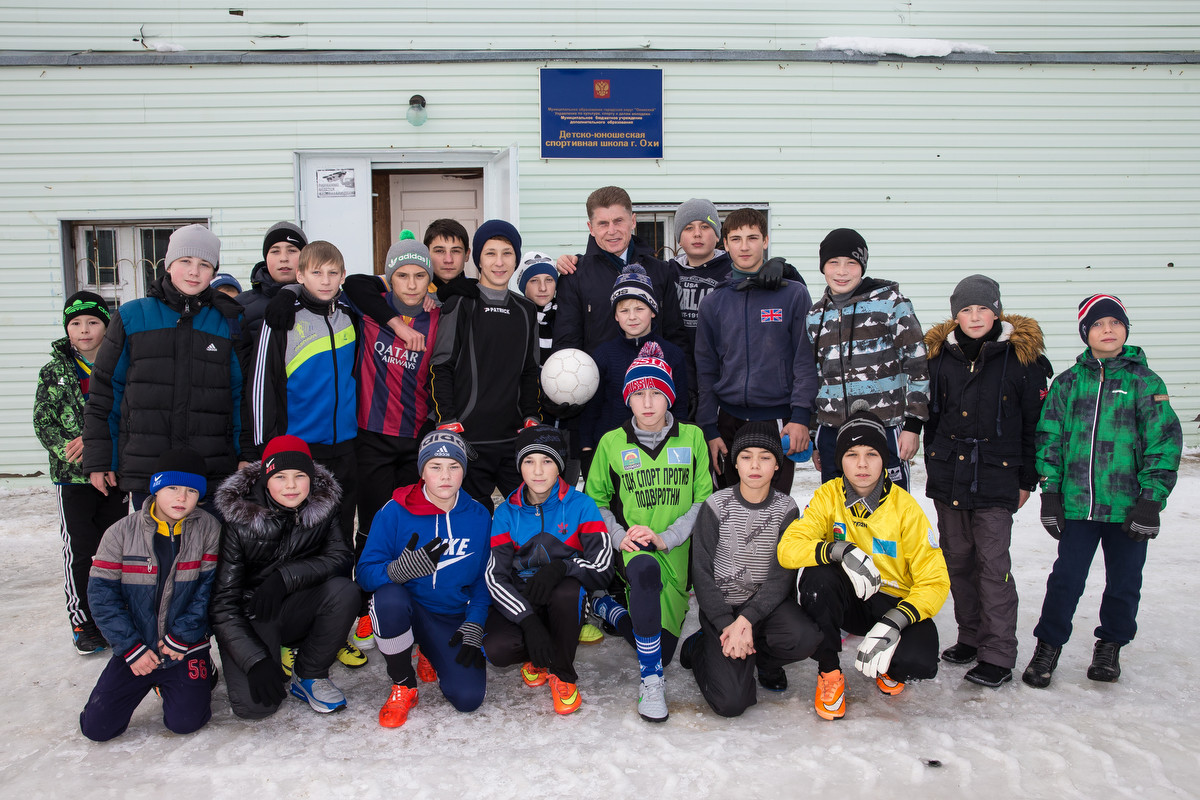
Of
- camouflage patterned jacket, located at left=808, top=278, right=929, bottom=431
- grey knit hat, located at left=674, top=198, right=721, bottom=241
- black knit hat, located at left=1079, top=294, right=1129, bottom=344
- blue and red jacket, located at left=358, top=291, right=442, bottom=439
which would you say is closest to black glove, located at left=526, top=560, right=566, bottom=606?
blue and red jacket, located at left=358, top=291, right=442, bottom=439

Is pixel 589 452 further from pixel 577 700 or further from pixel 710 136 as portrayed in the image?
pixel 710 136

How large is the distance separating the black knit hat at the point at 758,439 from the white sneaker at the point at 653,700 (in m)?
1.01

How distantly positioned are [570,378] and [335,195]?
14.7 ft

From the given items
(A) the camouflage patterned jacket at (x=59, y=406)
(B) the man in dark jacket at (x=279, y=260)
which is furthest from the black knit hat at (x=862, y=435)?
(A) the camouflage patterned jacket at (x=59, y=406)

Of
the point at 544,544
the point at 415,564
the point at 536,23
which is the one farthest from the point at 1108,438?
the point at 536,23

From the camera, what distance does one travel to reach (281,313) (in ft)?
11.4

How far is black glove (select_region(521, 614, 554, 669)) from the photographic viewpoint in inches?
120

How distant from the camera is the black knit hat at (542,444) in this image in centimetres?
339

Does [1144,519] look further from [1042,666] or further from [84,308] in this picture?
[84,308]

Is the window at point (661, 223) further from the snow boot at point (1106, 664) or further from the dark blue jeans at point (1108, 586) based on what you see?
the snow boot at point (1106, 664)

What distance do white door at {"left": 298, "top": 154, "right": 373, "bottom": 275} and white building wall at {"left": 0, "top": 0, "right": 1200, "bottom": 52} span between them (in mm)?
1070

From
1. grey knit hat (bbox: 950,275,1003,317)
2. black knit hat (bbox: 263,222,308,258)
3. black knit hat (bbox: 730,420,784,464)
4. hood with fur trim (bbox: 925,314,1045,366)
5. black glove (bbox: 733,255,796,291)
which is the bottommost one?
black knit hat (bbox: 730,420,784,464)

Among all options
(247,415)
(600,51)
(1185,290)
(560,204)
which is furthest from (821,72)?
(247,415)

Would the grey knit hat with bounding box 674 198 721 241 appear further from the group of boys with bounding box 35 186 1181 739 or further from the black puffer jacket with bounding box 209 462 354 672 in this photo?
the black puffer jacket with bounding box 209 462 354 672
